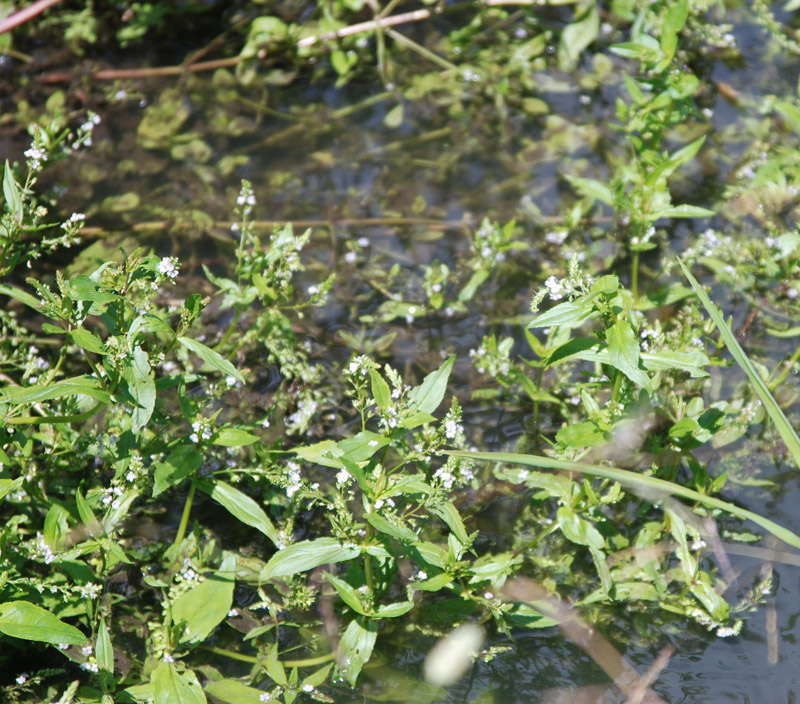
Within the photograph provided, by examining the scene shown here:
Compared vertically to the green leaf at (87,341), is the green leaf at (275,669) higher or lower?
lower

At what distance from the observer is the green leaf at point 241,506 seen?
2.34 m

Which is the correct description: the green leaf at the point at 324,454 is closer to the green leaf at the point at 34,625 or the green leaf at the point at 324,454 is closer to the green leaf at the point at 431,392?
the green leaf at the point at 431,392

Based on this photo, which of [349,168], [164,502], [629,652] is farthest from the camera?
[349,168]

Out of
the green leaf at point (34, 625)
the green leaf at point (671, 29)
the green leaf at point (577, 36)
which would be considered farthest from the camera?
the green leaf at point (577, 36)

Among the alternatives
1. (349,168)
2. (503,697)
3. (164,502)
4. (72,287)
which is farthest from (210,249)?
(503,697)

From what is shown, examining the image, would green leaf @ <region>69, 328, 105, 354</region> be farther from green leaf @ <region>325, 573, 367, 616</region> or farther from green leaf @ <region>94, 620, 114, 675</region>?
green leaf @ <region>325, 573, 367, 616</region>

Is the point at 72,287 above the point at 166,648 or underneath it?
above

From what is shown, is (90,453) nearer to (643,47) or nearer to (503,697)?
(503,697)

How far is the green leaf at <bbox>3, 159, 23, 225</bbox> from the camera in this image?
2271 millimetres

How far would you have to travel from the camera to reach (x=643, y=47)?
9.52 ft

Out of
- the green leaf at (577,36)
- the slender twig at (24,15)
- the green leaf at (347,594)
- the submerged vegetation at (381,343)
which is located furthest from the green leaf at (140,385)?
the green leaf at (577,36)

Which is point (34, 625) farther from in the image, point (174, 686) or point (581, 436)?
point (581, 436)

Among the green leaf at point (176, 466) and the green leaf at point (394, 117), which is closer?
the green leaf at point (176, 466)

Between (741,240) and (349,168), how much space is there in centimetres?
185
